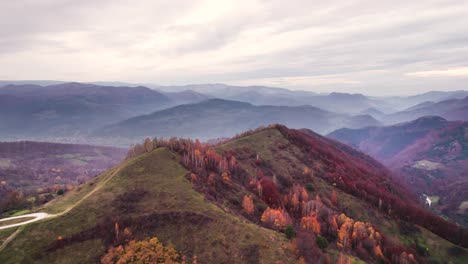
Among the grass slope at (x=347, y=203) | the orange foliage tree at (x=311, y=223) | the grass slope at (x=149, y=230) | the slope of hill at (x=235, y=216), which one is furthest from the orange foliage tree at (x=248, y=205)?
the grass slope at (x=347, y=203)

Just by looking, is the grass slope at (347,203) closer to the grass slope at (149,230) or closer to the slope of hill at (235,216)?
the slope of hill at (235,216)

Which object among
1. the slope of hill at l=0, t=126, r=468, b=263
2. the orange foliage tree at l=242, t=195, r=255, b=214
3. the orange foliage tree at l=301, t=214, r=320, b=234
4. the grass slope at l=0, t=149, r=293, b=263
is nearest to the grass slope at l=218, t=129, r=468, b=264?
the slope of hill at l=0, t=126, r=468, b=263

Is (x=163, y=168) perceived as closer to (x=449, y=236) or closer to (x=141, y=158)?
(x=141, y=158)

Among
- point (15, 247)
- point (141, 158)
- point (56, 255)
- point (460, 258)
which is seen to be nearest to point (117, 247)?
point (56, 255)

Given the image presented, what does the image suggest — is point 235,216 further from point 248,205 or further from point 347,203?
point 347,203

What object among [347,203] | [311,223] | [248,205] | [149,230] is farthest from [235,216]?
[347,203]

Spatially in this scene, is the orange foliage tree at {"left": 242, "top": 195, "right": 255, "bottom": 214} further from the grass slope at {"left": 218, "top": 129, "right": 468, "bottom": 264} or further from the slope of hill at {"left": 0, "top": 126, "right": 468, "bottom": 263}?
the grass slope at {"left": 218, "top": 129, "right": 468, "bottom": 264}
